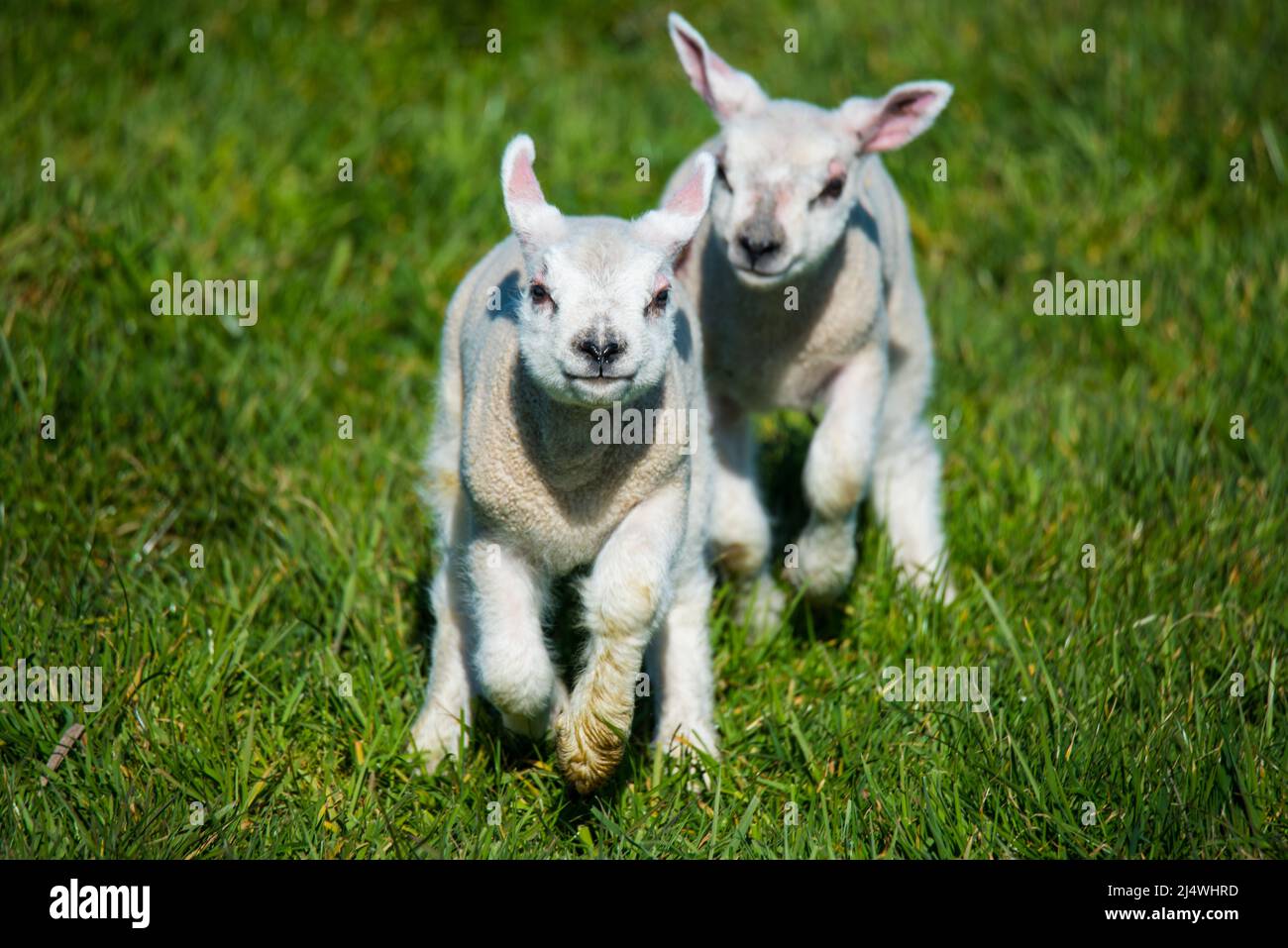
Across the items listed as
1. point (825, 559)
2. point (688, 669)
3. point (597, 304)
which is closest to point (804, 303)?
point (825, 559)

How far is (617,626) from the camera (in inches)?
173

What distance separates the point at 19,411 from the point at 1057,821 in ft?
12.9

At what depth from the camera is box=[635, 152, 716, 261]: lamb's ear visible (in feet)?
14.6

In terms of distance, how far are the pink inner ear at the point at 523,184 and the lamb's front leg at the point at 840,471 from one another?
1.60 meters

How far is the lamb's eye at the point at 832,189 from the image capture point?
5.43 m

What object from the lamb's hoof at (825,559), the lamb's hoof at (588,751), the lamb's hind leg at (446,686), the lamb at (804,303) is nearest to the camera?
the lamb's hoof at (588,751)

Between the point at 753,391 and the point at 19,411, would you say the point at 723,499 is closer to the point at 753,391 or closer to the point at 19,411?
the point at 753,391

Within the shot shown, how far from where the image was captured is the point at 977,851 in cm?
454

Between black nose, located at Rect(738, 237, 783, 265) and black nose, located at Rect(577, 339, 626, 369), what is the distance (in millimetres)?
1242

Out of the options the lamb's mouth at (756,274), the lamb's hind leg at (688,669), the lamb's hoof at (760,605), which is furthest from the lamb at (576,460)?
the lamb's hoof at (760,605)

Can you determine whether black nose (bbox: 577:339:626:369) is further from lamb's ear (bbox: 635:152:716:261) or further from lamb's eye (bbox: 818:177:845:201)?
lamb's eye (bbox: 818:177:845:201)

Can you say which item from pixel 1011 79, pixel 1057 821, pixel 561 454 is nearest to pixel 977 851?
pixel 1057 821

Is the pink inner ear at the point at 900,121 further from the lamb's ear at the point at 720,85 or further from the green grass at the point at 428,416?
the green grass at the point at 428,416

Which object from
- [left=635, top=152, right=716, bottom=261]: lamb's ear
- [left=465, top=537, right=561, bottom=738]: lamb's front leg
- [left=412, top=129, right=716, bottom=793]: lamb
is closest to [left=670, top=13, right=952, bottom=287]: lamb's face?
[left=412, top=129, right=716, bottom=793]: lamb
